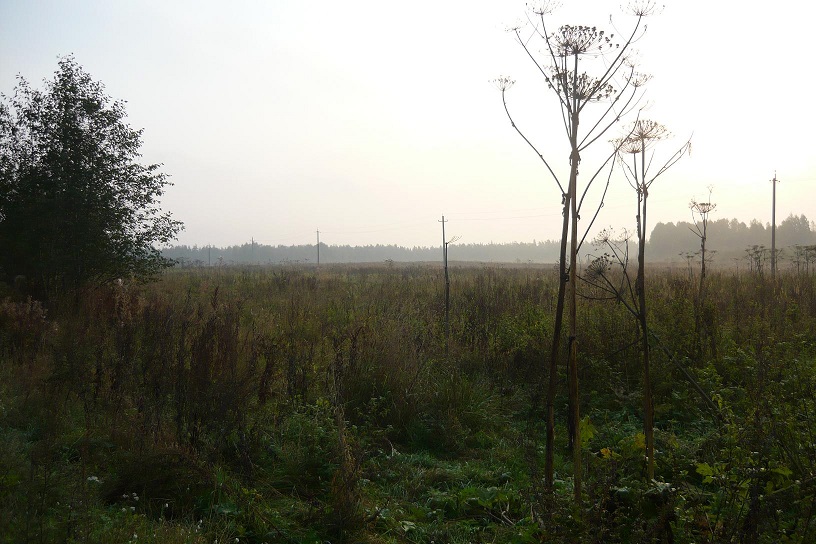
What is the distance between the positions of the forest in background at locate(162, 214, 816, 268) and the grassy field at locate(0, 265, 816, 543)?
2307 inches

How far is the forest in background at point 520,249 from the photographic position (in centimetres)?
8475

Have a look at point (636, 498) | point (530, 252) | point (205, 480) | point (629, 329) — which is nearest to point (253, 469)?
point (205, 480)

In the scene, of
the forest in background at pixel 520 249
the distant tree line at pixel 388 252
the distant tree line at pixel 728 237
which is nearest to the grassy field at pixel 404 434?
the forest in background at pixel 520 249

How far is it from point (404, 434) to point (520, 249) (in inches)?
6284

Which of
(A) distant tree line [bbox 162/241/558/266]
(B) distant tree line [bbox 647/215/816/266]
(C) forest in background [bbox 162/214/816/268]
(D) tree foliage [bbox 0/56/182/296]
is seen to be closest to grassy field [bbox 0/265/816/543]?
(D) tree foliage [bbox 0/56/182/296]

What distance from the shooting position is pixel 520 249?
161 metres

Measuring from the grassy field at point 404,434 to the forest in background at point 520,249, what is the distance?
58.6 meters

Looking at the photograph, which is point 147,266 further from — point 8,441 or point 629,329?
point 629,329

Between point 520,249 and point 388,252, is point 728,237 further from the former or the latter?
point 388,252

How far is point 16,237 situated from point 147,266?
8.10 feet

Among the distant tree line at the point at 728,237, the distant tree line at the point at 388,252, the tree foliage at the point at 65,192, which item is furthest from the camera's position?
the distant tree line at the point at 388,252

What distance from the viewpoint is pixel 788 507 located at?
3.21m

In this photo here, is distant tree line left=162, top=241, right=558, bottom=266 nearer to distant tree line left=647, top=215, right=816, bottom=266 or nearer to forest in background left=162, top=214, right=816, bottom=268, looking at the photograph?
forest in background left=162, top=214, right=816, bottom=268

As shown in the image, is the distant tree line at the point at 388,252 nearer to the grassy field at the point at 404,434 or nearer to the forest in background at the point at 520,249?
the forest in background at the point at 520,249
